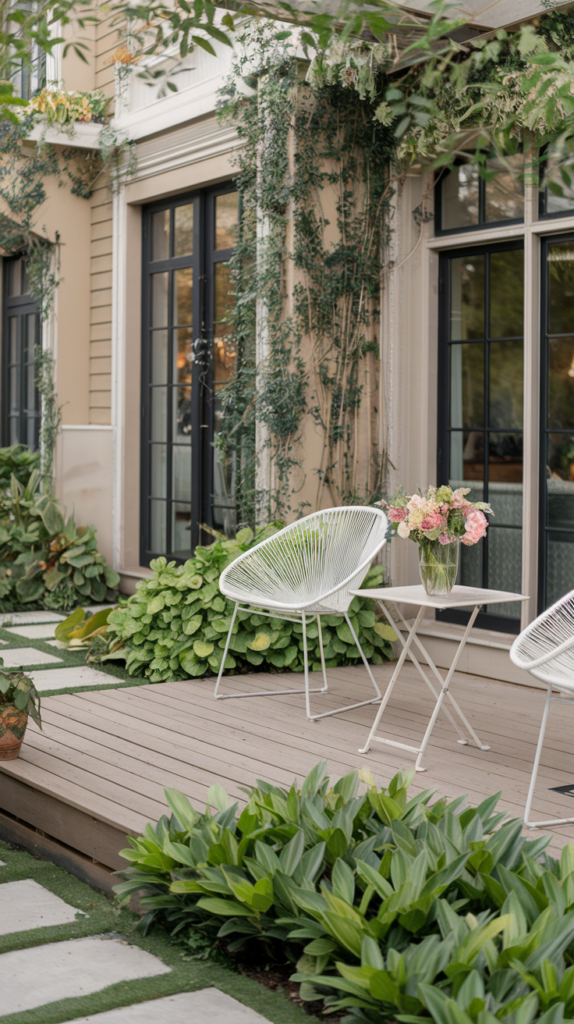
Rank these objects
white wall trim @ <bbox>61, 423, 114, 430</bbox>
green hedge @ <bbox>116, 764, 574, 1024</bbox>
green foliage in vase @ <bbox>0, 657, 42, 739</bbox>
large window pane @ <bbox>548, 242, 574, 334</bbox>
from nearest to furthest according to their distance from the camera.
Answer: green hedge @ <bbox>116, 764, 574, 1024</bbox>, green foliage in vase @ <bbox>0, 657, 42, 739</bbox>, large window pane @ <bbox>548, 242, 574, 334</bbox>, white wall trim @ <bbox>61, 423, 114, 430</bbox>

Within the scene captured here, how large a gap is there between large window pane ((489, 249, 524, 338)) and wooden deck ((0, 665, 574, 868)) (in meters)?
1.75

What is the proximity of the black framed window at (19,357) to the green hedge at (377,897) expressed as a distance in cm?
666

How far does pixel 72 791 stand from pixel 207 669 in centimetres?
198

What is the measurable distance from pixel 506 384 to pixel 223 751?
247 centimetres

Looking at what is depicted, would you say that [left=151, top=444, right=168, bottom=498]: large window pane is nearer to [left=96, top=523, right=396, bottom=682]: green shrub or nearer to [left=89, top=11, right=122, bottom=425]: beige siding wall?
[left=89, top=11, right=122, bottom=425]: beige siding wall

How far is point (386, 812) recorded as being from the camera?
265cm

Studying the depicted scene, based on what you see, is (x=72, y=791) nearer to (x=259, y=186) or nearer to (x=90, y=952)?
(x=90, y=952)

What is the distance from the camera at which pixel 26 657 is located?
5.66 metres

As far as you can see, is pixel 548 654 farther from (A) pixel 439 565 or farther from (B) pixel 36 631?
(B) pixel 36 631

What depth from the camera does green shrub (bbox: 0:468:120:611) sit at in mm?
7223

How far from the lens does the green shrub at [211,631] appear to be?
5.12m

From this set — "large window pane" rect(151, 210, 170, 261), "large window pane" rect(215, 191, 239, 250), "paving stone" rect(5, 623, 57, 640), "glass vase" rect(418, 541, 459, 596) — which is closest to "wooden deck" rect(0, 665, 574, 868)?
"glass vase" rect(418, 541, 459, 596)

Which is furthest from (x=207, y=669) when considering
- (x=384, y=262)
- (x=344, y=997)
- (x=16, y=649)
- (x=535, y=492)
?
(x=344, y=997)

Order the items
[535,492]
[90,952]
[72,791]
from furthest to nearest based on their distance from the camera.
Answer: [535,492] → [72,791] → [90,952]
